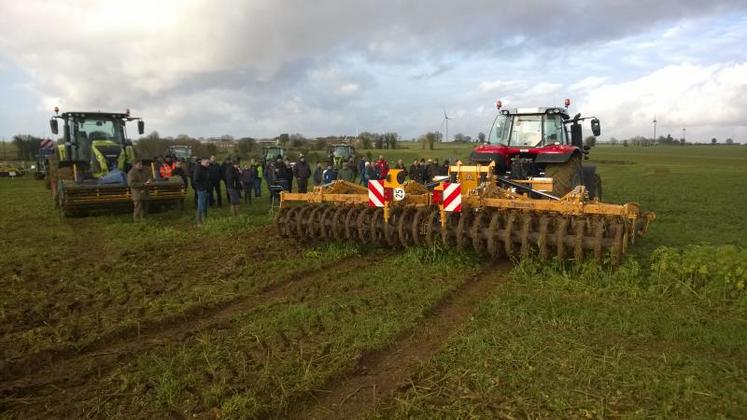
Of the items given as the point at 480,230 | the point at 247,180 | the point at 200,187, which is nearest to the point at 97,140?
the point at 247,180

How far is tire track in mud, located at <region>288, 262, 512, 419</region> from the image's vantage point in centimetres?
335

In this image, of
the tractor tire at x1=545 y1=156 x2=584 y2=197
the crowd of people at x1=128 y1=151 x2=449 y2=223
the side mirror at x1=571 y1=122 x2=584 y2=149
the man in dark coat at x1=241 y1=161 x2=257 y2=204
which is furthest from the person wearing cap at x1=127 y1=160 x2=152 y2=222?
the side mirror at x1=571 y1=122 x2=584 y2=149

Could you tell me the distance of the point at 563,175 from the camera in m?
8.90

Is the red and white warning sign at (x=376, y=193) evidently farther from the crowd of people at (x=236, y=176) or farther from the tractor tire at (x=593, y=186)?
the tractor tire at (x=593, y=186)

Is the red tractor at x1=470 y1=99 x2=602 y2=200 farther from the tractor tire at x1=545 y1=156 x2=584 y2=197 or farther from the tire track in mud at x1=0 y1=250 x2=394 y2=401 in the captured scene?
the tire track in mud at x1=0 y1=250 x2=394 y2=401

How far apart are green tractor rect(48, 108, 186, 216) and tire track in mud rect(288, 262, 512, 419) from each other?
921 centimetres

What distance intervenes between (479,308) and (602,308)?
1.21m

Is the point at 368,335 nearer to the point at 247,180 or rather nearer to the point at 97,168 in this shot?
the point at 247,180

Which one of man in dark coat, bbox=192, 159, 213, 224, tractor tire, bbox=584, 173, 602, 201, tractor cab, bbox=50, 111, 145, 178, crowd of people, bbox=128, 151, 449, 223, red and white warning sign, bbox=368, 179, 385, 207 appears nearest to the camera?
red and white warning sign, bbox=368, 179, 385, 207

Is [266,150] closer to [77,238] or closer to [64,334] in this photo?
[77,238]

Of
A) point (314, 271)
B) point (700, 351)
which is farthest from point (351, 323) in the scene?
point (700, 351)

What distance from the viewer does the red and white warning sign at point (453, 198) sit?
21.1 ft

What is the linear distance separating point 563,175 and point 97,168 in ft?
39.5

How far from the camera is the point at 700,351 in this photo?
4.10 metres
